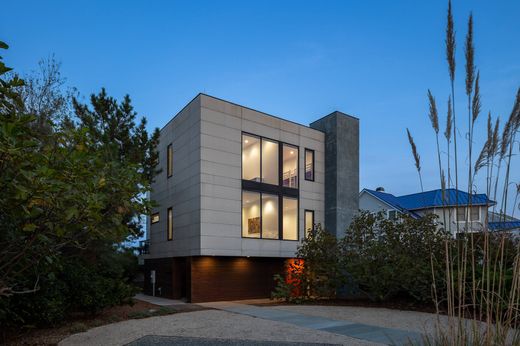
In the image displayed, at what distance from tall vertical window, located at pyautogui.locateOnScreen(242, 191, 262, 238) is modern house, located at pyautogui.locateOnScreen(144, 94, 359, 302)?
44mm

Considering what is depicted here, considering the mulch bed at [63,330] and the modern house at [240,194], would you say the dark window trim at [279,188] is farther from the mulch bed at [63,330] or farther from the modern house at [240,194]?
the mulch bed at [63,330]

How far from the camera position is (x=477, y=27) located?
115 inches

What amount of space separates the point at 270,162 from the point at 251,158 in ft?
3.24

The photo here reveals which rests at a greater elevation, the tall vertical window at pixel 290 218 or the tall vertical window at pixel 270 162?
the tall vertical window at pixel 270 162

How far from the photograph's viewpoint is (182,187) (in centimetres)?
1703

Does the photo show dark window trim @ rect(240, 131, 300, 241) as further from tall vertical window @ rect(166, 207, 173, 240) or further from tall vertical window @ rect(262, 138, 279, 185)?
tall vertical window @ rect(166, 207, 173, 240)

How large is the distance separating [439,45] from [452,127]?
2.22 feet

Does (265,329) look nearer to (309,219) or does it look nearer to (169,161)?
(309,219)

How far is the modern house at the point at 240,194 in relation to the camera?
614 inches

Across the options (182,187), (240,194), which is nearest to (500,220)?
(240,194)

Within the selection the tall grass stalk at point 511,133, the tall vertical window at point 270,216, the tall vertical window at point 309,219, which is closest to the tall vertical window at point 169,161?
the tall vertical window at point 270,216

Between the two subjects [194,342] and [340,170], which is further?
[340,170]

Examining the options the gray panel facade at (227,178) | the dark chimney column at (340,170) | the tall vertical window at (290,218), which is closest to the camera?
the gray panel facade at (227,178)

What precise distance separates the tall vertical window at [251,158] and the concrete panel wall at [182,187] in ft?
7.35
